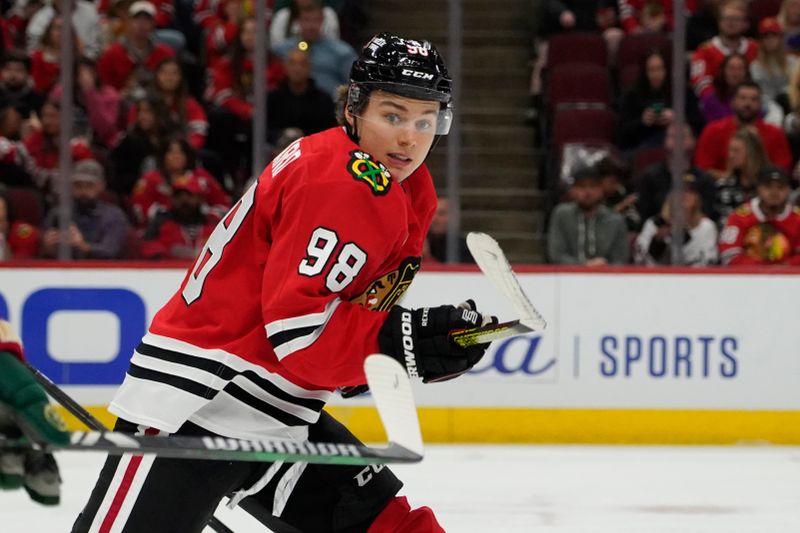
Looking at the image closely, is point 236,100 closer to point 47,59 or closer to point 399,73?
point 47,59

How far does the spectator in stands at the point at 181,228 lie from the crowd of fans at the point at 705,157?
4.70 feet

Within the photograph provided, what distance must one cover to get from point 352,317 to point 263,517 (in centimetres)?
58

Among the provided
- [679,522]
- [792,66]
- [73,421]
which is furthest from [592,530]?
[792,66]

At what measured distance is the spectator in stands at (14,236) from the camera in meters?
5.34

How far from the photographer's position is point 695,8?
19.8ft

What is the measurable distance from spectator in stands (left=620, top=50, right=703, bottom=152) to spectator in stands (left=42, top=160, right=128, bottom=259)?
2244 mm

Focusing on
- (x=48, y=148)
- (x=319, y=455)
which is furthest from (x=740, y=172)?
(x=319, y=455)

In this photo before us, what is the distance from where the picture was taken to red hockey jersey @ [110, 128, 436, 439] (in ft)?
6.39

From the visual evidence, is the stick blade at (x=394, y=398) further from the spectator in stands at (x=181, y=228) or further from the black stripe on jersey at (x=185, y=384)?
the spectator in stands at (x=181, y=228)

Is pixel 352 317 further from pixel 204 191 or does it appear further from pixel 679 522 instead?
pixel 204 191

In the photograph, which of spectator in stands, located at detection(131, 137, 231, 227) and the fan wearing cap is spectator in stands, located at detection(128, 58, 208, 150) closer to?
spectator in stands, located at detection(131, 137, 231, 227)

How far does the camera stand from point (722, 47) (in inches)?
239

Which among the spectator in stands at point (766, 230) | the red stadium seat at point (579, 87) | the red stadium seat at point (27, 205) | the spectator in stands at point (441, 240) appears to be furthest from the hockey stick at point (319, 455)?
the red stadium seat at point (579, 87)

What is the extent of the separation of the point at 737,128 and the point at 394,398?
169 inches
